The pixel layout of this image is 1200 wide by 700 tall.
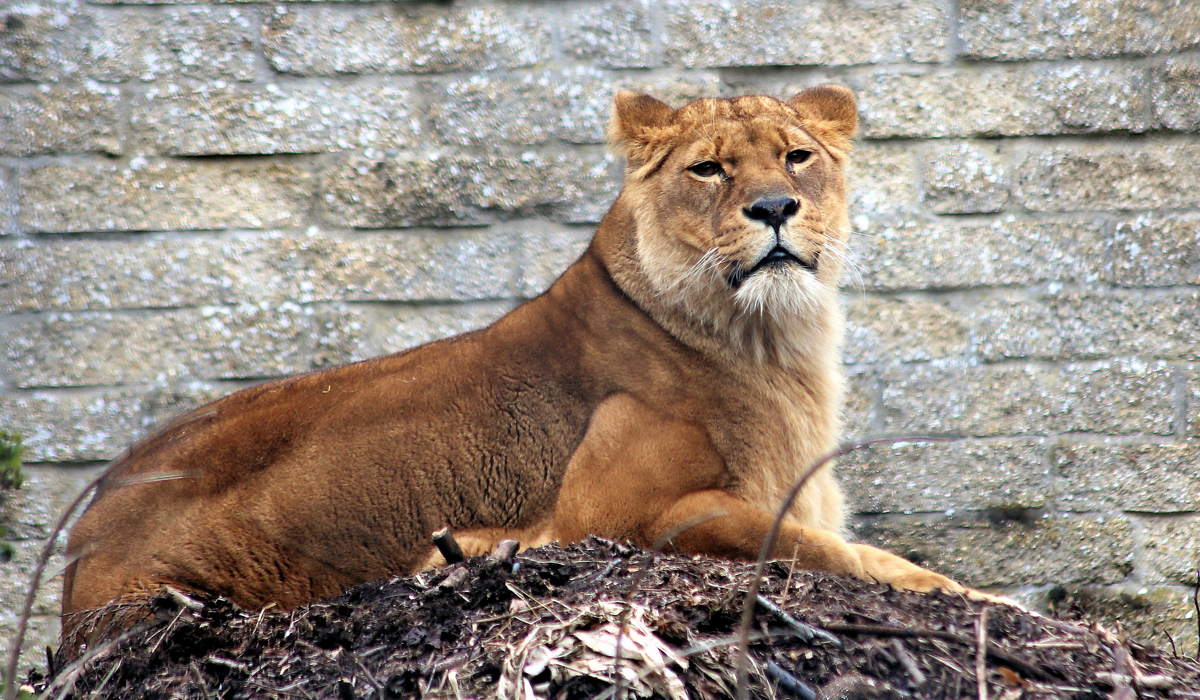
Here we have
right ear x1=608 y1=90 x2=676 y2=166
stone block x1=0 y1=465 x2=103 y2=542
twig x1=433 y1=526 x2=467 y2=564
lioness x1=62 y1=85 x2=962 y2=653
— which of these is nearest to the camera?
twig x1=433 y1=526 x2=467 y2=564

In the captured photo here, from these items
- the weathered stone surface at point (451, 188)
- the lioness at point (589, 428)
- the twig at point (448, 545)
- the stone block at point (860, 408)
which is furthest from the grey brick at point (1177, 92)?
the twig at point (448, 545)

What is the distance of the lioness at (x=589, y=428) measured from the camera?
2.57 metres

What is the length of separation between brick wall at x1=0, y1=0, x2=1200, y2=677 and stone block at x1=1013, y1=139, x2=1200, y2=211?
0.01 m

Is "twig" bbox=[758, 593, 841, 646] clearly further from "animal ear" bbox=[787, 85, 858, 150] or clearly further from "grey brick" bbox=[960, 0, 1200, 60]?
"grey brick" bbox=[960, 0, 1200, 60]

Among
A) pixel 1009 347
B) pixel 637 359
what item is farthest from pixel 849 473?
pixel 637 359

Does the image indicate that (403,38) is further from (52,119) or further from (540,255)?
(52,119)

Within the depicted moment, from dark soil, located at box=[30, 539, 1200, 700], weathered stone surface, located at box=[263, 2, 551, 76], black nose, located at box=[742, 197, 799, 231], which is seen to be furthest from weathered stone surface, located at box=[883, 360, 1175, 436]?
weathered stone surface, located at box=[263, 2, 551, 76]

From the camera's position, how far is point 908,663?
1710 millimetres

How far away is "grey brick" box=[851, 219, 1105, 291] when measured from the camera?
13.0ft

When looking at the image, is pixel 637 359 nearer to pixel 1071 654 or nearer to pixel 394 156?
pixel 1071 654

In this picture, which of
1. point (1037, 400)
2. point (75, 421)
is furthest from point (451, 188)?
point (1037, 400)

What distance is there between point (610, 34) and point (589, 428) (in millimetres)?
1977

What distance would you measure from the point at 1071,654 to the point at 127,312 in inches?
143

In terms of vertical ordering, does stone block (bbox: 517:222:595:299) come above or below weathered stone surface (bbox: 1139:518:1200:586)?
above
